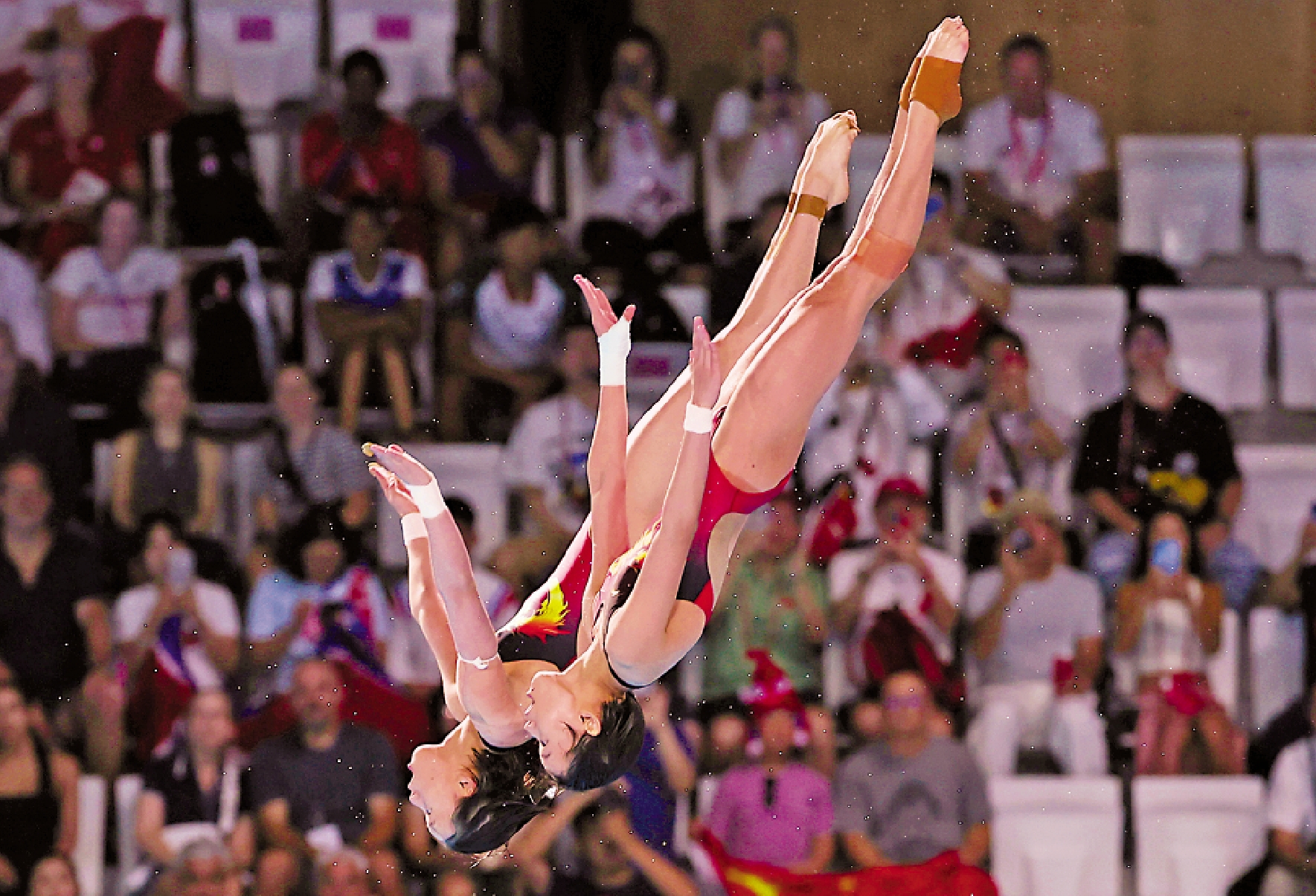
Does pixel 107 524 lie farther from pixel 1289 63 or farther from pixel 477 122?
pixel 1289 63

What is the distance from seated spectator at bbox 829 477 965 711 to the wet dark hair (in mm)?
2448

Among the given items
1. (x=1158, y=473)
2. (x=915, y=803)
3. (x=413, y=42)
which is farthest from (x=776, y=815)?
(x=413, y=42)

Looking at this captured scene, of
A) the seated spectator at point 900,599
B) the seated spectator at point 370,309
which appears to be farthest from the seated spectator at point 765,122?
the seated spectator at point 900,599

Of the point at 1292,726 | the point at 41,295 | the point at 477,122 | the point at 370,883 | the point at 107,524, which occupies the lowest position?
the point at 370,883

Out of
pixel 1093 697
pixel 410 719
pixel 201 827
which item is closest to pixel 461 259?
pixel 410 719

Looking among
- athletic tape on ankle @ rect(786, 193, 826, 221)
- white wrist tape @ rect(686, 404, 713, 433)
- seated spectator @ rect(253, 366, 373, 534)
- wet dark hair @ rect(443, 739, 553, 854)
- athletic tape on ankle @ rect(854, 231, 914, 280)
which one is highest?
athletic tape on ankle @ rect(786, 193, 826, 221)

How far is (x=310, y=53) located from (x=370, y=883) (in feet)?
11.0

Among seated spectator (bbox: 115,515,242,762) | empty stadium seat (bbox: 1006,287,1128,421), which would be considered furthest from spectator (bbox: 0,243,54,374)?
empty stadium seat (bbox: 1006,287,1128,421)

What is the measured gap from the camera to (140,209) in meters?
6.86

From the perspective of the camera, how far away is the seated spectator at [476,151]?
266 inches

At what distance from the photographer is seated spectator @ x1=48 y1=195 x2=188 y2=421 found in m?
6.45

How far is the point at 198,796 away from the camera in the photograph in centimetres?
581

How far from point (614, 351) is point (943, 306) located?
2.92 m

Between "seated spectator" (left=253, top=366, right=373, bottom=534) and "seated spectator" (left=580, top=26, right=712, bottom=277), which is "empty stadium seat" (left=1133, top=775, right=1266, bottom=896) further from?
"seated spectator" (left=253, top=366, right=373, bottom=534)
